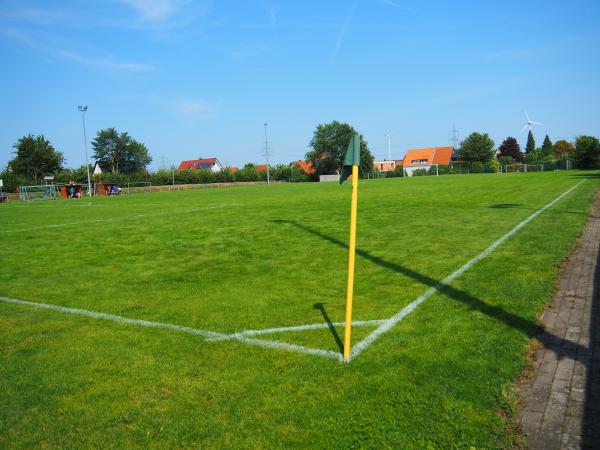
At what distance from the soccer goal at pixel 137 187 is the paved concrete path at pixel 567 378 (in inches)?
2806

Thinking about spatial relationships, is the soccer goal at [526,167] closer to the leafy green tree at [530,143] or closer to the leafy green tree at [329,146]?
the leafy green tree at [329,146]

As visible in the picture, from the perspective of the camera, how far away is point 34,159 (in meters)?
79.7

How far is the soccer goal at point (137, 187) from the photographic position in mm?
71188

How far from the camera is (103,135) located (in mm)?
111438

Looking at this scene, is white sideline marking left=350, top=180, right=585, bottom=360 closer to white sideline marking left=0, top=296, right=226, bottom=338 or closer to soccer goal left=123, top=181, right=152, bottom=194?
white sideline marking left=0, top=296, right=226, bottom=338

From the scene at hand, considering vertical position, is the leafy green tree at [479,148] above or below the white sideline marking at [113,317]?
above

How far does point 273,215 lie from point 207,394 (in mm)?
15539

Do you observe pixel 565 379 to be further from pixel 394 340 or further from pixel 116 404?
pixel 116 404

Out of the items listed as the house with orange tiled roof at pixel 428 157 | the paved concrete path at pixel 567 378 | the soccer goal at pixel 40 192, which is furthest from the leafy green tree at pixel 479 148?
the paved concrete path at pixel 567 378

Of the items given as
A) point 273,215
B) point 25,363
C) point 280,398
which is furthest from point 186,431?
point 273,215

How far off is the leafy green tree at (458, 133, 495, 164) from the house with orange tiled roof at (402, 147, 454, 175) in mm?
8592

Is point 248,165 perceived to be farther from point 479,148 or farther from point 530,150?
point 530,150

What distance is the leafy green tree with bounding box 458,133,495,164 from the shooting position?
107 m

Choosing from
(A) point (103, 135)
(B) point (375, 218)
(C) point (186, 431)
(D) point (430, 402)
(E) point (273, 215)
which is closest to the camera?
(C) point (186, 431)
